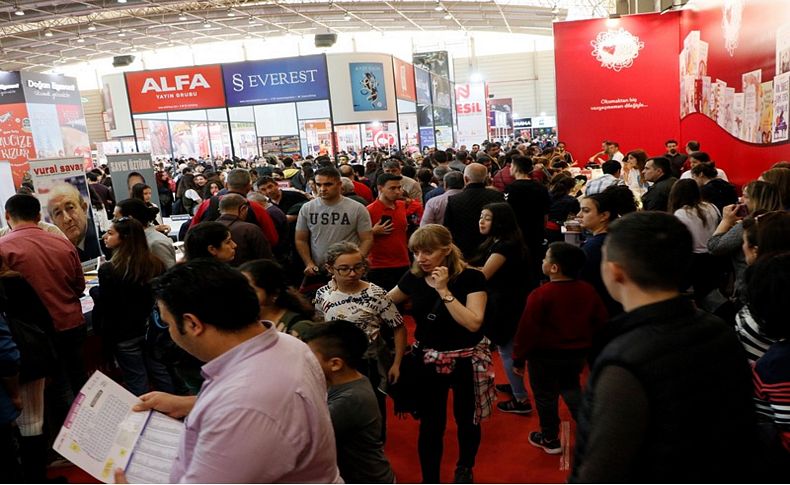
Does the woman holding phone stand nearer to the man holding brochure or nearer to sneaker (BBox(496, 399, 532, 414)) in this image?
sneaker (BBox(496, 399, 532, 414))

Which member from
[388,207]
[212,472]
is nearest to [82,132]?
[388,207]

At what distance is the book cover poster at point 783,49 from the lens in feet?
18.4

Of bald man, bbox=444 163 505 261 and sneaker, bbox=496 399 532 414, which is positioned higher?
bald man, bbox=444 163 505 261

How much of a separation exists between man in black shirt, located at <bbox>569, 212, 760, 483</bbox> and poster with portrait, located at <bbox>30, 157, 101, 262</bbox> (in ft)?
15.7

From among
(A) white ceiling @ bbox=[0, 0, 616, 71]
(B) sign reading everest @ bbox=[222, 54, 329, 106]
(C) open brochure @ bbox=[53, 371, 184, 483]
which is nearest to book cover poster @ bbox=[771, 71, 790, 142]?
(C) open brochure @ bbox=[53, 371, 184, 483]

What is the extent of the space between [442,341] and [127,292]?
1856 millimetres

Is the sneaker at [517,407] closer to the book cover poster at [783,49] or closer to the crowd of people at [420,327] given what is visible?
the crowd of people at [420,327]

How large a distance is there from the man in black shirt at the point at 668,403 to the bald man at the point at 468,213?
332 centimetres

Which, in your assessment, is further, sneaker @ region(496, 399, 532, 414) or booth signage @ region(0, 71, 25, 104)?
booth signage @ region(0, 71, 25, 104)

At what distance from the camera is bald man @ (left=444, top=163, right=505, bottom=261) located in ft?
15.0

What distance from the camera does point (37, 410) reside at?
310 centimetres

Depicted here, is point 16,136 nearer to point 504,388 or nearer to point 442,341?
point 504,388

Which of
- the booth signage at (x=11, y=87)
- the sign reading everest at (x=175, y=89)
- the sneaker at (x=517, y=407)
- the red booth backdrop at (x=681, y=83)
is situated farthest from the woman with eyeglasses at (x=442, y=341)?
the booth signage at (x=11, y=87)

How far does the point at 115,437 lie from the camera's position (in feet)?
5.29
